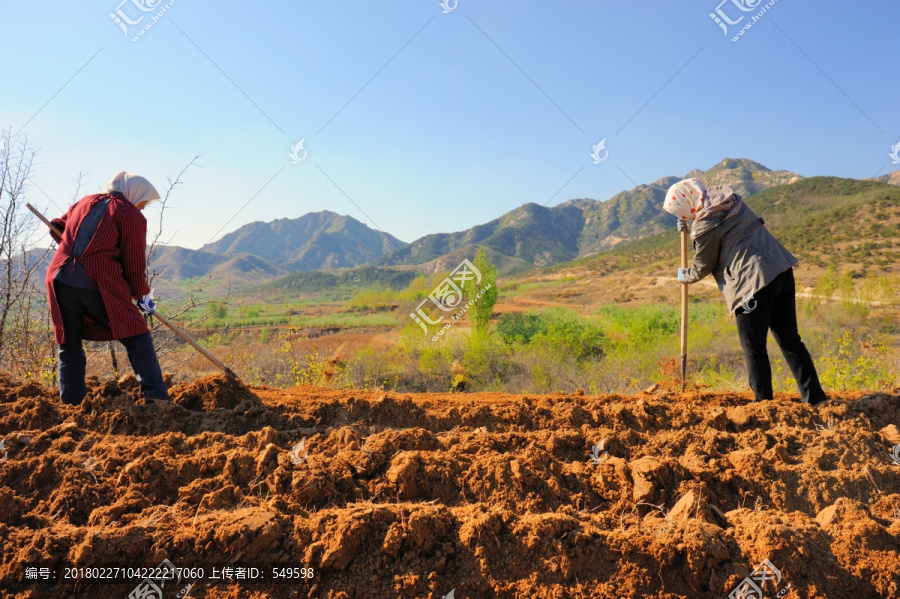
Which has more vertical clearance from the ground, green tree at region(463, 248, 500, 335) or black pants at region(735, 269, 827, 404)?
green tree at region(463, 248, 500, 335)

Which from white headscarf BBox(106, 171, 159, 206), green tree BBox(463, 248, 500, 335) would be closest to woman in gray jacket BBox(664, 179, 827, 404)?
white headscarf BBox(106, 171, 159, 206)

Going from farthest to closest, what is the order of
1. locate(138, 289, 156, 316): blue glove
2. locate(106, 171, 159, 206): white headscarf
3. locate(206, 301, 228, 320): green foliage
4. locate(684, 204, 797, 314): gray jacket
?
locate(206, 301, 228, 320): green foliage < locate(138, 289, 156, 316): blue glove < locate(106, 171, 159, 206): white headscarf < locate(684, 204, 797, 314): gray jacket

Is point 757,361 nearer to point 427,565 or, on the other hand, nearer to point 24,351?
point 427,565

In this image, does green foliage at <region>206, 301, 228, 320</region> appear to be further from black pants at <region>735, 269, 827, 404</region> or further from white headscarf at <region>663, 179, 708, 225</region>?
black pants at <region>735, 269, 827, 404</region>

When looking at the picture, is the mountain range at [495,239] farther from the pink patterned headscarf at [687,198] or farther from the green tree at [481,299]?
the pink patterned headscarf at [687,198]

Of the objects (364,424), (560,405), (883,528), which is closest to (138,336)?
(364,424)

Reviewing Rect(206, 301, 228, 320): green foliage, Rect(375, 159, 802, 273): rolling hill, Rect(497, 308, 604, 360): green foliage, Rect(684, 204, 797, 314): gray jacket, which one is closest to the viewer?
Rect(684, 204, 797, 314): gray jacket

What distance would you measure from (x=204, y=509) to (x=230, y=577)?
0.48 metres

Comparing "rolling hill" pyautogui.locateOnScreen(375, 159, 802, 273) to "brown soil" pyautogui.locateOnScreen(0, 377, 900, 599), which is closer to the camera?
"brown soil" pyautogui.locateOnScreen(0, 377, 900, 599)

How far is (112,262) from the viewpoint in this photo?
365 centimetres

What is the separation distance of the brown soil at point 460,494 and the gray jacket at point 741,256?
867 millimetres

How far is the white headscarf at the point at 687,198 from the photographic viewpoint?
3.82 m

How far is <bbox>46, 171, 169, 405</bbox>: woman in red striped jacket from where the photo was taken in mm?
3574

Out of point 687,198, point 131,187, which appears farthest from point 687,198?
point 131,187
